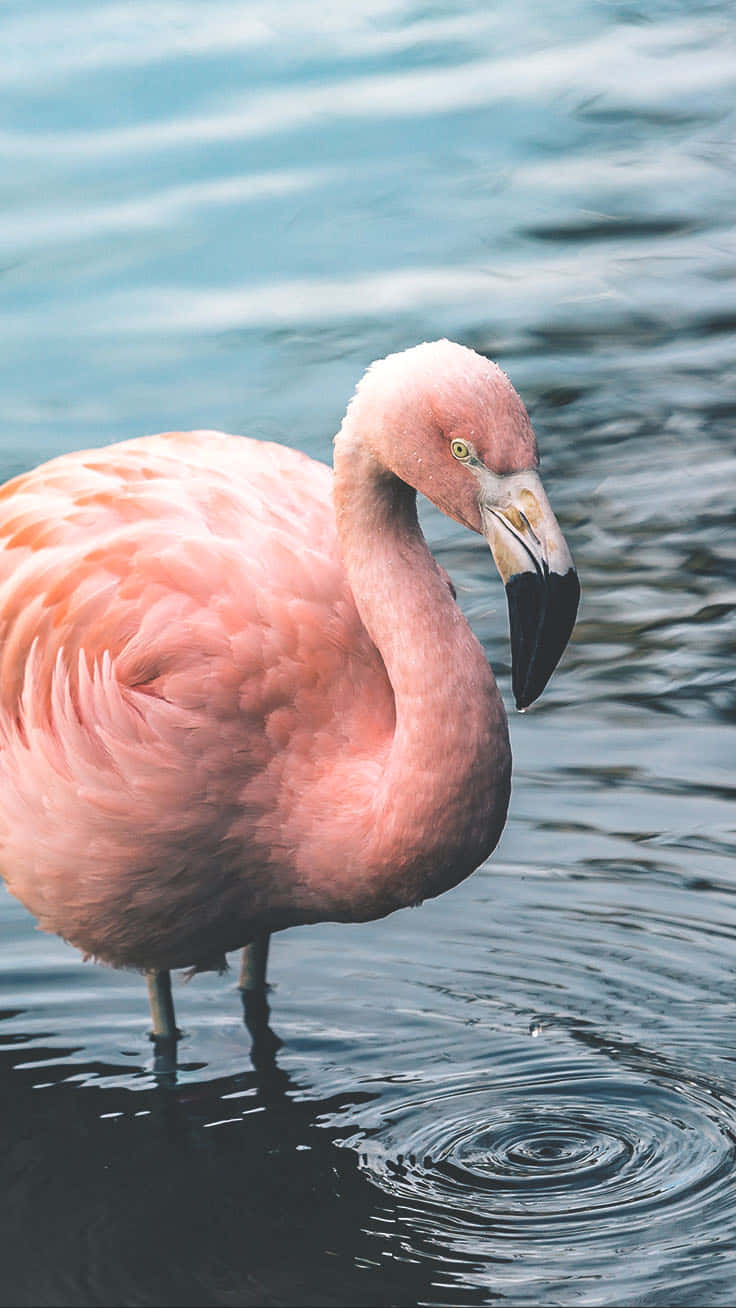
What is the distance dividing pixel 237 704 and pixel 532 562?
2.71 ft

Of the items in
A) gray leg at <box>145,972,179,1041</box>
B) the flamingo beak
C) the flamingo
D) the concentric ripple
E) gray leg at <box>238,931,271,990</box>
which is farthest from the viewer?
gray leg at <box>238,931,271,990</box>

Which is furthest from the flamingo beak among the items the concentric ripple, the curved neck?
the concentric ripple

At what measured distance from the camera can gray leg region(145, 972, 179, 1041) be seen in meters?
5.37

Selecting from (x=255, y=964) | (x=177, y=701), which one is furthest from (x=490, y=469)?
(x=255, y=964)

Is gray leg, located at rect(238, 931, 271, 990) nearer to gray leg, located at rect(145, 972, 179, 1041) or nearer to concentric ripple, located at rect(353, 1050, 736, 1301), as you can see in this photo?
gray leg, located at rect(145, 972, 179, 1041)

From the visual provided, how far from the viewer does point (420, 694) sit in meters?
4.45

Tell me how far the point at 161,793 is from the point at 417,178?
24.1ft

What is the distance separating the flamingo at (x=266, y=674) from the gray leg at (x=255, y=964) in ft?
1.51

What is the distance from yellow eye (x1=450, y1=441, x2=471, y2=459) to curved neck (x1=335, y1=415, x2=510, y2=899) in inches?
10.1

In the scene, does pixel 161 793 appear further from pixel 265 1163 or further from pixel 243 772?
pixel 265 1163

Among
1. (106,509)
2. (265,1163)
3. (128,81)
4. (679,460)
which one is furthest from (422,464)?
(128,81)

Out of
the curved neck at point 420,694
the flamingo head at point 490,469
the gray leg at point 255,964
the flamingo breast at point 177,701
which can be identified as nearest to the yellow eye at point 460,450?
the flamingo head at point 490,469

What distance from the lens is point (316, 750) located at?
4.60 m

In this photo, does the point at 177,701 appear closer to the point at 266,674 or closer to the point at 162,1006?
the point at 266,674
